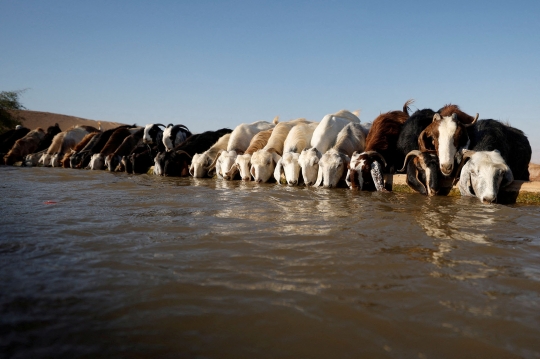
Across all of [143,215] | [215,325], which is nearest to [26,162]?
[143,215]

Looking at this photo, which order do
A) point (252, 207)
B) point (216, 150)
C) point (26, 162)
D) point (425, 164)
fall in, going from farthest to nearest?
point (26, 162)
point (216, 150)
point (425, 164)
point (252, 207)

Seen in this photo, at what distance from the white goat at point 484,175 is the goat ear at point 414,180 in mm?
721

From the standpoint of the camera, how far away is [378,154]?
27.5 feet

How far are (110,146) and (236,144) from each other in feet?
24.9

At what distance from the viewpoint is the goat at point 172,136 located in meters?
14.7

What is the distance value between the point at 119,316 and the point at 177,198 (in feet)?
14.7

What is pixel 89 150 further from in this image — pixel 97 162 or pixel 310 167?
pixel 310 167

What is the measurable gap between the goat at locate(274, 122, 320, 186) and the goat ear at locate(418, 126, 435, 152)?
99.4 inches

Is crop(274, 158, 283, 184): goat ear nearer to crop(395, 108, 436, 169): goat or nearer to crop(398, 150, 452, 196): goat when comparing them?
crop(395, 108, 436, 169): goat

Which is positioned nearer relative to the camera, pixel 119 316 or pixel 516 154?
pixel 119 316

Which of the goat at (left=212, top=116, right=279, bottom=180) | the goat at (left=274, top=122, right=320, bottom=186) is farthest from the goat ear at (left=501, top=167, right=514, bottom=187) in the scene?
the goat at (left=212, top=116, right=279, bottom=180)

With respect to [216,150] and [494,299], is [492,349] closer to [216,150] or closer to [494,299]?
[494,299]

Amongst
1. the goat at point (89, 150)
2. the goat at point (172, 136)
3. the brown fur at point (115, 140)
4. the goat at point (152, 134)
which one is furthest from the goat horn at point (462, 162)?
the goat at point (89, 150)

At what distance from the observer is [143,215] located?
15.5 ft
